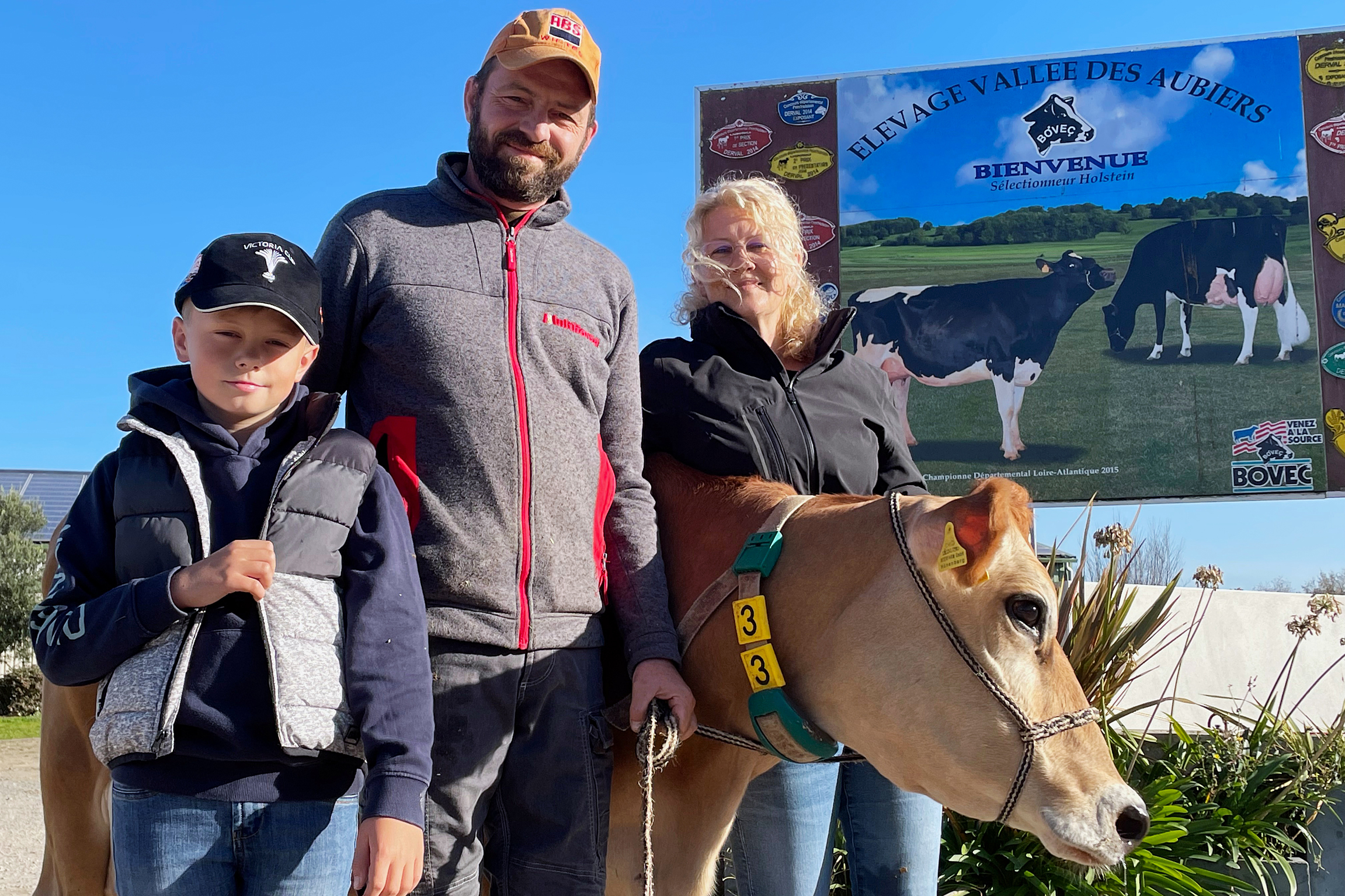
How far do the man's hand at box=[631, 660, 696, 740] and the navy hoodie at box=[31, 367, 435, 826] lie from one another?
0.54 m

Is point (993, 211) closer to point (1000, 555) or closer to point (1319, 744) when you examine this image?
point (1319, 744)

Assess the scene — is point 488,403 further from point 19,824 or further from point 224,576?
point 19,824

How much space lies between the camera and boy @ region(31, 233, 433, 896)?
1639 mm

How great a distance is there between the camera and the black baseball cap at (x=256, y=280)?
1.79 m

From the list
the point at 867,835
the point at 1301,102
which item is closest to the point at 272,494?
the point at 867,835

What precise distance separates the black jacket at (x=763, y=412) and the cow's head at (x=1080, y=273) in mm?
7884

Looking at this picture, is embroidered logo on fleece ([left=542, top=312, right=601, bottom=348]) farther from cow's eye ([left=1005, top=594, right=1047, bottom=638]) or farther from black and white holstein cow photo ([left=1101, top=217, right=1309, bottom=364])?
black and white holstein cow photo ([left=1101, top=217, right=1309, bottom=364])

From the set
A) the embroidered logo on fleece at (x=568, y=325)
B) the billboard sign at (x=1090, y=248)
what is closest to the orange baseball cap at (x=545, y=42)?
the embroidered logo on fleece at (x=568, y=325)

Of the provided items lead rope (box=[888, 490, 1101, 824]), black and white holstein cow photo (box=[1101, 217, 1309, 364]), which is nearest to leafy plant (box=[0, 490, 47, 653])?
black and white holstein cow photo (box=[1101, 217, 1309, 364])

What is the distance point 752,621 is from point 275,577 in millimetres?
969

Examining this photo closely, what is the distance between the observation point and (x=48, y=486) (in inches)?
1091

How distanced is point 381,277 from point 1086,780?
1615mm

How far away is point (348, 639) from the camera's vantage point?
1786 millimetres

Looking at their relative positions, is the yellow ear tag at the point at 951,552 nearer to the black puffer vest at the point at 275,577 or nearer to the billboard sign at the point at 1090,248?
the black puffer vest at the point at 275,577
